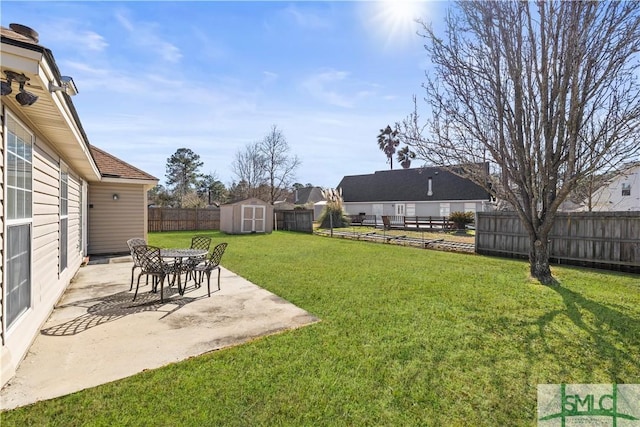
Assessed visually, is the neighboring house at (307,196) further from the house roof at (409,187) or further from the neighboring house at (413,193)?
the neighboring house at (413,193)

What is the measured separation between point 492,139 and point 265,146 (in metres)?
29.2

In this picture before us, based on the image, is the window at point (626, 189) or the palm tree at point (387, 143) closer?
the window at point (626, 189)

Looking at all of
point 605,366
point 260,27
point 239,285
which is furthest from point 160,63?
point 605,366

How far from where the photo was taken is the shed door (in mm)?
19031

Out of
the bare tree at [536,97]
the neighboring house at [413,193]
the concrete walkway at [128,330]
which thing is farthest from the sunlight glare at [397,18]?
the neighboring house at [413,193]

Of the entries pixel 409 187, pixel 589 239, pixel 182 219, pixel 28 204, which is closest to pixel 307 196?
pixel 409 187

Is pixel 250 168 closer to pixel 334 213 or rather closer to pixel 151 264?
pixel 334 213

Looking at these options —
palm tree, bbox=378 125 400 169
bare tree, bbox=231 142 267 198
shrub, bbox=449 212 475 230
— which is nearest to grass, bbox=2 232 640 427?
shrub, bbox=449 212 475 230

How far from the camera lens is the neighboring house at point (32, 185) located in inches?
88.6

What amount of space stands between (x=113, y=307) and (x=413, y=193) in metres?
26.3

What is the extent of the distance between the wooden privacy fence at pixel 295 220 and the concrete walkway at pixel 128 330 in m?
13.9

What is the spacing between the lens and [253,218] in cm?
1928

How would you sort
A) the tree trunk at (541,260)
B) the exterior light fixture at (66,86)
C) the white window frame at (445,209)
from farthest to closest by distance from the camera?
the white window frame at (445,209), the tree trunk at (541,260), the exterior light fixture at (66,86)

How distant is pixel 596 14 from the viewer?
17.5ft
